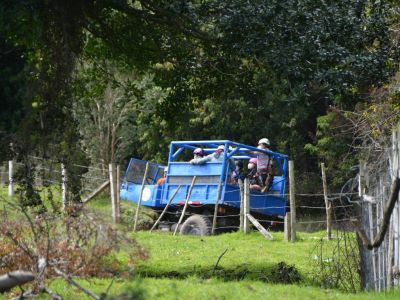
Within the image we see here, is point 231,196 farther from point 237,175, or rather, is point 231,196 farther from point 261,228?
point 261,228

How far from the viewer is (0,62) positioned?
48.0 feet

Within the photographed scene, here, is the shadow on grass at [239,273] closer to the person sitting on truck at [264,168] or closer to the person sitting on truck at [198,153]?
the person sitting on truck at [264,168]

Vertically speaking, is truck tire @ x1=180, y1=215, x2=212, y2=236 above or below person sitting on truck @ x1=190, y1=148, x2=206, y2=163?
below

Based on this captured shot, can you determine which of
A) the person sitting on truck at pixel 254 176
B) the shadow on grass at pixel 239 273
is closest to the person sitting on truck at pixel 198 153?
the person sitting on truck at pixel 254 176

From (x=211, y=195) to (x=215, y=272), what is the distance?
11160 millimetres

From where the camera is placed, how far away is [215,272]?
14266 mm

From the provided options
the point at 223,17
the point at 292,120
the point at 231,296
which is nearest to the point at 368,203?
the point at 231,296

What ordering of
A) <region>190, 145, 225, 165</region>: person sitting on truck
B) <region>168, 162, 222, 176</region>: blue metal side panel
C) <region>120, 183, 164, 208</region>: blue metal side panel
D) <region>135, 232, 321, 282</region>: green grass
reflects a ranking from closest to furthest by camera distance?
<region>135, 232, 321, 282</region>: green grass
<region>168, 162, 222, 176</region>: blue metal side panel
<region>190, 145, 225, 165</region>: person sitting on truck
<region>120, 183, 164, 208</region>: blue metal side panel

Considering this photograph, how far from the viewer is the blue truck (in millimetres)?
25125

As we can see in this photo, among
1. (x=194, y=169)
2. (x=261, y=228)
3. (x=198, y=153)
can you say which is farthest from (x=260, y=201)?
(x=261, y=228)

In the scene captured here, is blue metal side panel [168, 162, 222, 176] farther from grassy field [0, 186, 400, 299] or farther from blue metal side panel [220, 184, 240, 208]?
grassy field [0, 186, 400, 299]

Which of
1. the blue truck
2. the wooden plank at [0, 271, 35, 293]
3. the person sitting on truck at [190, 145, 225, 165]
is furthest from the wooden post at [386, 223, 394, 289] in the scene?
the person sitting on truck at [190, 145, 225, 165]

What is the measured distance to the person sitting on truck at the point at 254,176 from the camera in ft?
82.9

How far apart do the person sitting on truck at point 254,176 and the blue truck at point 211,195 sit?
0.67 feet
